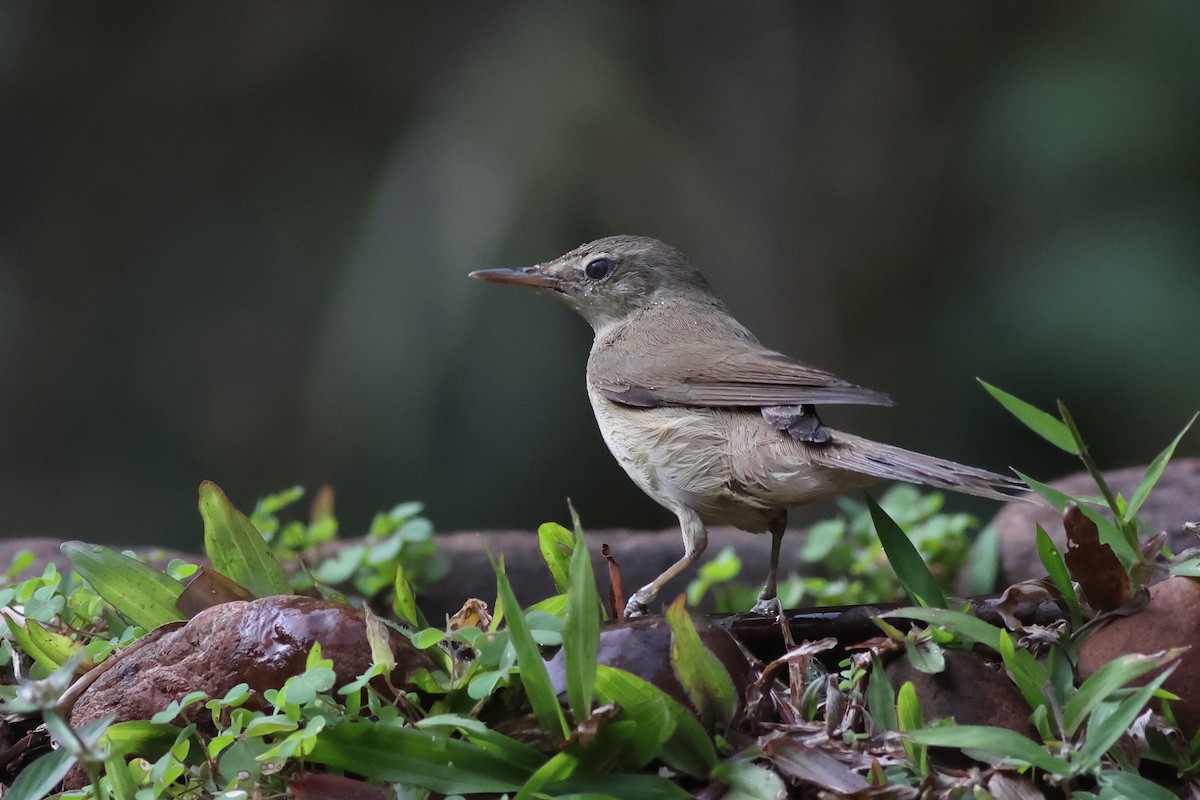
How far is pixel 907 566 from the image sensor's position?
2631mm

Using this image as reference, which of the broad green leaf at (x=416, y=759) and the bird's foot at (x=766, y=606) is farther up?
the broad green leaf at (x=416, y=759)

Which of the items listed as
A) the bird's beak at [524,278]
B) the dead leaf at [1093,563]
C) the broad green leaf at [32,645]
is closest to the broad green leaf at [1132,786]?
the dead leaf at [1093,563]

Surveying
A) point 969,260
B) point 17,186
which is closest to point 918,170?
point 969,260

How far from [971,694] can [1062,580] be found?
356 millimetres

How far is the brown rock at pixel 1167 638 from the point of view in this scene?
7.02 feet

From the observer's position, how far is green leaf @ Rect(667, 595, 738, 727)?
6.99ft

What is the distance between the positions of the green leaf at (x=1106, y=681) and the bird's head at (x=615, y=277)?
8.69ft

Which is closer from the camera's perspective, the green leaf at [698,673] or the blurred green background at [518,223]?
the green leaf at [698,673]

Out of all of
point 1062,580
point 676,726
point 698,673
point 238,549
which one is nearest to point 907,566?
point 1062,580

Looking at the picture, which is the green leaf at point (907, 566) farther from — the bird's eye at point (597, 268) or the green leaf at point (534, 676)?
the bird's eye at point (597, 268)

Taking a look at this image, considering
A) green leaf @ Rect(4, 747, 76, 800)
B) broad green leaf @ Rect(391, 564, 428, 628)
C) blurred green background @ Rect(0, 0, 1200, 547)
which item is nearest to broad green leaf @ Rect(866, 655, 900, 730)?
broad green leaf @ Rect(391, 564, 428, 628)

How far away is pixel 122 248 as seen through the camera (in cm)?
791

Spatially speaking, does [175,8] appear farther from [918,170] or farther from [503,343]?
[918,170]

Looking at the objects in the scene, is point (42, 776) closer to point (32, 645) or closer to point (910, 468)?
point (32, 645)
